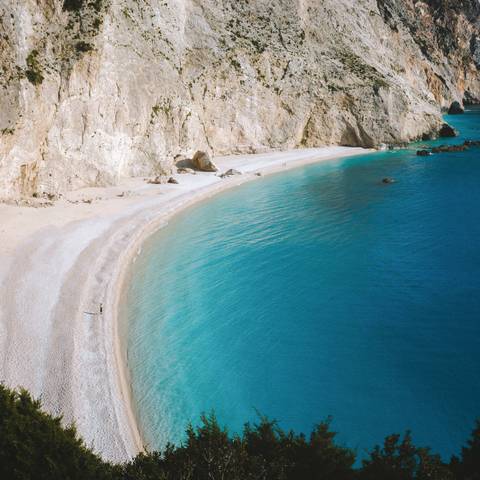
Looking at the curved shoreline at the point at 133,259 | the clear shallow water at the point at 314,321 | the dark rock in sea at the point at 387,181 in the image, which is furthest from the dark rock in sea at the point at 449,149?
the clear shallow water at the point at 314,321

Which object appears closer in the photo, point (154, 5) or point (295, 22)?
point (154, 5)

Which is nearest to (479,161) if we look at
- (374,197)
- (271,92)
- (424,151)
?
(424,151)

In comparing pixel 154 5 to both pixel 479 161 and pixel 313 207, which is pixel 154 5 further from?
pixel 479 161

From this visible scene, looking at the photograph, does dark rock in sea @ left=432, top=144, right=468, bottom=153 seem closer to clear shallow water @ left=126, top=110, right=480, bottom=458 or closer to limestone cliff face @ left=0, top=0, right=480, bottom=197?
limestone cliff face @ left=0, top=0, right=480, bottom=197

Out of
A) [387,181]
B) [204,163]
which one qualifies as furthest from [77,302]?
[387,181]

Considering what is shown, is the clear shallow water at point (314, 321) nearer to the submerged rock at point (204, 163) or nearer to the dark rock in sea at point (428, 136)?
the submerged rock at point (204, 163)

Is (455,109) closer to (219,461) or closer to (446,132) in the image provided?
(446,132)

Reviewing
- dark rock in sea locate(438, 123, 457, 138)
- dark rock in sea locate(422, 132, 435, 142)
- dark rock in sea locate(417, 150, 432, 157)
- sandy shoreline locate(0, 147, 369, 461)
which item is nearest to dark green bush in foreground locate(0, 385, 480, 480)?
sandy shoreline locate(0, 147, 369, 461)
